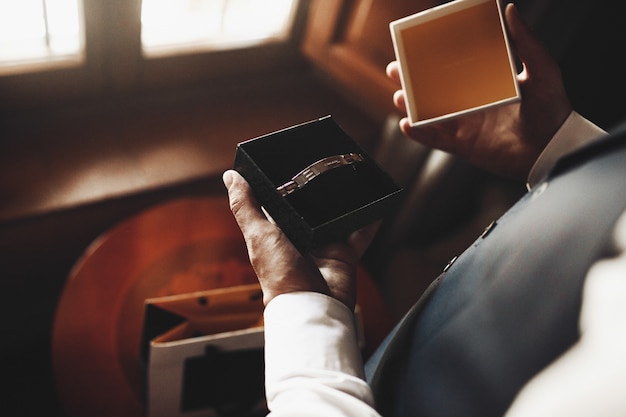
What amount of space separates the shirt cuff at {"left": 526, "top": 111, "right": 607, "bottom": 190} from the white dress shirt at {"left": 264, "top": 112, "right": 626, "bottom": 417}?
1.21 ft

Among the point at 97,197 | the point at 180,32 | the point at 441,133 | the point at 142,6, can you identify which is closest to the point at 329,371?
the point at 441,133

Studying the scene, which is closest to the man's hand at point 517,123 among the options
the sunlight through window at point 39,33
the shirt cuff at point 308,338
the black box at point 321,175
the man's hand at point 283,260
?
the black box at point 321,175

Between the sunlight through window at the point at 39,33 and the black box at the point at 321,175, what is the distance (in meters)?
0.83

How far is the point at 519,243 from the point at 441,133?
1.36ft

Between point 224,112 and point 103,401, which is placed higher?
point 224,112

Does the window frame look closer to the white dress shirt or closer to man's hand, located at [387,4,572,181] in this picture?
man's hand, located at [387,4,572,181]

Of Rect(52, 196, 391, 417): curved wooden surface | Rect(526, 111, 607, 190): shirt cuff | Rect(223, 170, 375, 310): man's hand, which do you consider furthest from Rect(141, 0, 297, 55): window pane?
Rect(526, 111, 607, 190): shirt cuff

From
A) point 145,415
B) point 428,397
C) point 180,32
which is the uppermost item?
point 180,32

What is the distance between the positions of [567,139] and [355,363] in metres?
0.56

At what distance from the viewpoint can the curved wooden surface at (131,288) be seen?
3.55ft

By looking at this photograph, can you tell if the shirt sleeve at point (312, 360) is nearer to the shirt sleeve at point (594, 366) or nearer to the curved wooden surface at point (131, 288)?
the shirt sleeve at point (594, 366)

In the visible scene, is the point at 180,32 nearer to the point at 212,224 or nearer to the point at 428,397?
the point at 212,224

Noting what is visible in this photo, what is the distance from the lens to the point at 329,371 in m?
0.67

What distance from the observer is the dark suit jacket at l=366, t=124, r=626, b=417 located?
1.94ft
